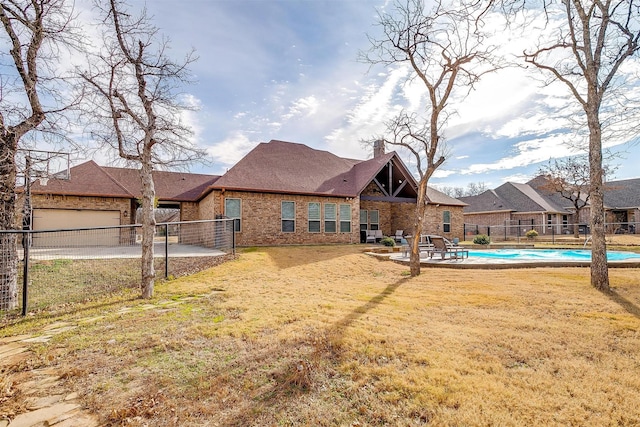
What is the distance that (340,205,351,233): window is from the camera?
56.9 ft

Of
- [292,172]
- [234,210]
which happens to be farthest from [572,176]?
[234,210]

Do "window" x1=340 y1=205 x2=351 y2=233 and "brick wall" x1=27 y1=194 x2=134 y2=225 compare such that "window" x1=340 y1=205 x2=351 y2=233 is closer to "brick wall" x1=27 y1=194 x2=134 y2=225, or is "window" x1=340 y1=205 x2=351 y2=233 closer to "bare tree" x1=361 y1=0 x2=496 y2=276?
"bare tree" x1=361 y1=0 x2=496 y2=276

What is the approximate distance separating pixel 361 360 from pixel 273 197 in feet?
42.2

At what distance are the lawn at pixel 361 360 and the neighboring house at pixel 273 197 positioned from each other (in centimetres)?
912

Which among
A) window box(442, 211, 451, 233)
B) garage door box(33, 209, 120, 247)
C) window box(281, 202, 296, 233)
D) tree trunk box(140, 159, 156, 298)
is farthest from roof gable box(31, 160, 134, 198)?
window box(442, 211, 451, 233)

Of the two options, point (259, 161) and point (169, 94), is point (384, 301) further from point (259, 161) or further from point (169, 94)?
point (259, 161)

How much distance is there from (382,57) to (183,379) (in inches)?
393

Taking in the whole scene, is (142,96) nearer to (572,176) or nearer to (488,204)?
(572,176)

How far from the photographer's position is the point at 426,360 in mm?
3232

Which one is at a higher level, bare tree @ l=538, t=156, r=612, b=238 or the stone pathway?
bare tree @ l=538, t=156, r=612, b=238

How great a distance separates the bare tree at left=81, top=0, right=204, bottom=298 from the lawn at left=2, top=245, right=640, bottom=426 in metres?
2.42

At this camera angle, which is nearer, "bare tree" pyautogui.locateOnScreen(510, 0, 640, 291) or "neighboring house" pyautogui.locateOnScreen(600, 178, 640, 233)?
"bare tree" pyautogui.locateOnScreen(510, 0, 640, 291)

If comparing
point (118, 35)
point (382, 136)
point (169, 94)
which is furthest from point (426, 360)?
point (382, 136)

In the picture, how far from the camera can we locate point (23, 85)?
5.83 m
